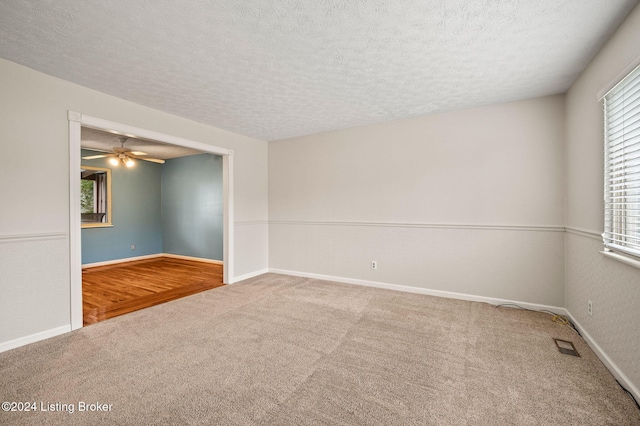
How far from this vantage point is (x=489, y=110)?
10.9 ft

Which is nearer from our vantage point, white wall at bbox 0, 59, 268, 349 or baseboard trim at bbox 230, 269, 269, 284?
white wall at bbox 0, 59, 268, 349

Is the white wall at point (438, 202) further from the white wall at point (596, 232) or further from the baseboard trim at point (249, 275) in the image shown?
the baseboard trim at point (249, 275)

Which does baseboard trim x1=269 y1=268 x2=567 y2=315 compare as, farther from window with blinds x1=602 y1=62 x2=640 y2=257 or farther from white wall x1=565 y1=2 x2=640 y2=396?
window with blinds x1=602 y1=62 x2=640 y2=257

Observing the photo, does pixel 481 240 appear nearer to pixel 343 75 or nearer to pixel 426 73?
pixel 426 73

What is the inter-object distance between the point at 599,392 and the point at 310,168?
13.0 feet

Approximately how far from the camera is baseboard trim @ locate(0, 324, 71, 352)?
2281mm

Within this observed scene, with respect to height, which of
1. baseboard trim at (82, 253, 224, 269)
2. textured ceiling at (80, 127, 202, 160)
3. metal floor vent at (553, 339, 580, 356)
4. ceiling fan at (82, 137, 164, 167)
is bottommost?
metal floor vent at (553, 339, 580, 356)

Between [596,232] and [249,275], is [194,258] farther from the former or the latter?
[596,232]

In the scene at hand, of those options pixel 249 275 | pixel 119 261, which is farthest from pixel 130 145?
pixel 249 275

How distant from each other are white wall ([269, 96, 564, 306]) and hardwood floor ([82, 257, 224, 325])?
1598mm

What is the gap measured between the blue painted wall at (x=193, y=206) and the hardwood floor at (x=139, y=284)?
444mm

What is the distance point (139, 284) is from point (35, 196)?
7.60 feet

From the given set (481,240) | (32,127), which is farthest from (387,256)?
(32,127)

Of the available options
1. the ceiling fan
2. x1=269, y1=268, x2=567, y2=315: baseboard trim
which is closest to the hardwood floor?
x1=269, y1=268, x2=567, y2=315: baseboard trim
